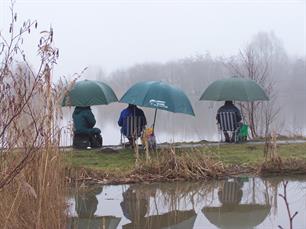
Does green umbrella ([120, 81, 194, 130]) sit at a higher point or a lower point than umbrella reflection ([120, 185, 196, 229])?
higher

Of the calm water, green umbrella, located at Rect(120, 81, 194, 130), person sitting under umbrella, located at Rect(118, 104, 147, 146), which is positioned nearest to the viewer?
the calm water

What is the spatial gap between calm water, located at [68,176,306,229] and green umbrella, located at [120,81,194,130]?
2789mm

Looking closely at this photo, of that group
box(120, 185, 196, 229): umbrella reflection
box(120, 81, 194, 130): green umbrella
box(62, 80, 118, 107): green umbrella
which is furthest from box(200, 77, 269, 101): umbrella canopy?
box(120, 185, 196, 229): umbrella reflection

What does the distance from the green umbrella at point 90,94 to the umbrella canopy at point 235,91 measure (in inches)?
103

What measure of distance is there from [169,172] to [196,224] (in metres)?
2.65

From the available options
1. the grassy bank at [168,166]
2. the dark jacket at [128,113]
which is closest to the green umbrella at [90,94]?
the dark jacket at [128,113]

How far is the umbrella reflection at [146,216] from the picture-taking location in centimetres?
616

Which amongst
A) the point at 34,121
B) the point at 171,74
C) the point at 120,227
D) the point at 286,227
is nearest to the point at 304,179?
the point at 286,227

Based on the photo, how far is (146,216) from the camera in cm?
656

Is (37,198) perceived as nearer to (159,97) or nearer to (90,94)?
(159,97)

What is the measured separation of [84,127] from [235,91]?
12.4 feet

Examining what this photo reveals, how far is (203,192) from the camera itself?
26.2 feet

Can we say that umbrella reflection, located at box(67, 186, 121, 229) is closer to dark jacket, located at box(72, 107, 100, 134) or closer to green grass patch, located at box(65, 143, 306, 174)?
green grass patch, located at box(65, 143, 306, 174)

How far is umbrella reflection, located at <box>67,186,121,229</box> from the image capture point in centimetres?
611
